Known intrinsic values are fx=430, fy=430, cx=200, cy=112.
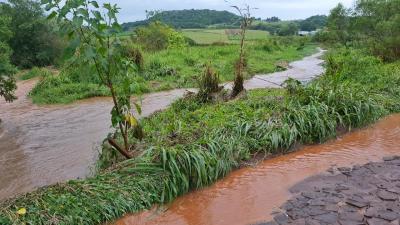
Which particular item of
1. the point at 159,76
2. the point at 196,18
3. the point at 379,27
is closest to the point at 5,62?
the point at 159,76

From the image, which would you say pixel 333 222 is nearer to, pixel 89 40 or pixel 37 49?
pixel 89 40

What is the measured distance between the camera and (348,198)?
5.13 metres

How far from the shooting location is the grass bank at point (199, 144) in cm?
481

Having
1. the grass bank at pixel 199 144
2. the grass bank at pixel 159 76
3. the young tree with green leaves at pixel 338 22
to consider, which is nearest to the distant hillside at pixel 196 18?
the young tree with green leaves at pixel 338 22

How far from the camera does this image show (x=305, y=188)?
5652mm

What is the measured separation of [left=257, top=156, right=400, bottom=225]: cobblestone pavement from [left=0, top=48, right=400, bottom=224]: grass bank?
1241 millimetres

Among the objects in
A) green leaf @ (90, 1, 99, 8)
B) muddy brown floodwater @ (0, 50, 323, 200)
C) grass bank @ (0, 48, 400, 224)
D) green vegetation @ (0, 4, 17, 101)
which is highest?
green leaf @ (90, 1, 99, 8)

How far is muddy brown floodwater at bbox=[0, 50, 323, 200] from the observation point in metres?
7.13

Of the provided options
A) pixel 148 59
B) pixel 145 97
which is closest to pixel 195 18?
pixel 148 59

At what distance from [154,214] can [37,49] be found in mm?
23590

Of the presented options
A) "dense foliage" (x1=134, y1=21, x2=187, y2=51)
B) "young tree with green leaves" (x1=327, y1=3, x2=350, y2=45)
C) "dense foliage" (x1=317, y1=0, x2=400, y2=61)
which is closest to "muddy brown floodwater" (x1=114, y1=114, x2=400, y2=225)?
"dense foliage" (x1=317, y1=0, x2=400, y2=61)

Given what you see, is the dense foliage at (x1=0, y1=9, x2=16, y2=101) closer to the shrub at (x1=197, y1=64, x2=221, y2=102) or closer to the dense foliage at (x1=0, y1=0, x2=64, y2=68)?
the shrub at (x1=197, y1=64, x2=221, y2=102)

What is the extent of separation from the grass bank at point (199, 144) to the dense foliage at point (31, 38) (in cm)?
1803

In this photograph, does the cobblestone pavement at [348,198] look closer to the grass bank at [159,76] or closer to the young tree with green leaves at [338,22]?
the grass bank at [159,76]
